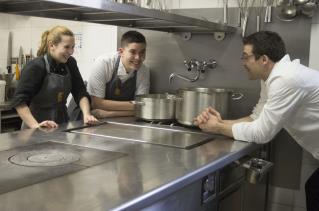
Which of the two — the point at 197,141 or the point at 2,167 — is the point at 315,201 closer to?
the point at 197,141

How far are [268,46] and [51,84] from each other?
971 mm

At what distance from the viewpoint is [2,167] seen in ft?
3.54

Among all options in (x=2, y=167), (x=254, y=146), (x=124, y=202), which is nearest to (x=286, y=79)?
(x=254, y=146)

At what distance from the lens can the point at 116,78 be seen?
2031mm

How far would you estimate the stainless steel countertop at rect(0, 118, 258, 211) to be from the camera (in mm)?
840

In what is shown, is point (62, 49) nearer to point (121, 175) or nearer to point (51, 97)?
point (51, 97)

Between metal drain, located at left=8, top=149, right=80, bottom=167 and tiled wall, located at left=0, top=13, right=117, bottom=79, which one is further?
tiled wall, located at left=0, top=13, right=117, bottom=79

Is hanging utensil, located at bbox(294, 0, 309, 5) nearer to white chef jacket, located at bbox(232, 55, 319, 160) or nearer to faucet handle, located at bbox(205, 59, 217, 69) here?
white chef jacket, located at bbox(232, 55, 319, 160)

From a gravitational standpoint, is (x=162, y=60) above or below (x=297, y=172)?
above

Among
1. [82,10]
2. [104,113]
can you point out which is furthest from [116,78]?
[82,10]

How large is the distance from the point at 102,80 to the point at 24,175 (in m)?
1.03

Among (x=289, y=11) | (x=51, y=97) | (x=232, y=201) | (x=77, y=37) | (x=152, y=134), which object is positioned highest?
(x=289, y=11)

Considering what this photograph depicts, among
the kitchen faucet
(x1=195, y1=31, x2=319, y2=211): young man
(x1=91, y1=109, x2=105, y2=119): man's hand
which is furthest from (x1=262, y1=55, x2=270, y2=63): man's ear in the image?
(x1=91, y1=109, x2=105, y2=119): man's hand

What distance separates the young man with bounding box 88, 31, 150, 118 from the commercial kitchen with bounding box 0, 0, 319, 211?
8 cm
